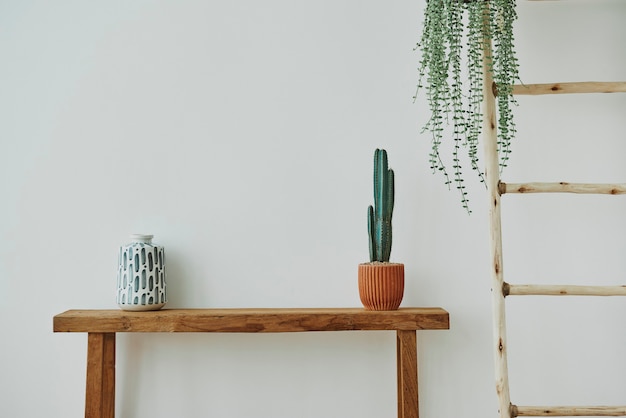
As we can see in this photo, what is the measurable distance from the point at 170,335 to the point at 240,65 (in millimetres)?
932

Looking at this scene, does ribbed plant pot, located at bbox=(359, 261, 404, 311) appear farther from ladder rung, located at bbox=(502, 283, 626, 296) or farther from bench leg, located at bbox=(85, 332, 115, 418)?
bench leg, located at bbox=(85, 332, 115, 418)

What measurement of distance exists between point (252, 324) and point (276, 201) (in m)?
0.46

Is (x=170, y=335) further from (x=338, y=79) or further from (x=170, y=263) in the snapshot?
(x=338, y=79)

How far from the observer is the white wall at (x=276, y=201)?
2174mm

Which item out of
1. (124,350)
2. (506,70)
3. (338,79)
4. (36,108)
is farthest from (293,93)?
(124,350)

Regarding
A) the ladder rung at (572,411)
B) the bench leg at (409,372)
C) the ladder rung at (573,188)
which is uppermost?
the ladder rung at (573,188)

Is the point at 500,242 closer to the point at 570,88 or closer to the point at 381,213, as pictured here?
the point at 381,213

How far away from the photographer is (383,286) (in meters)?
2.00

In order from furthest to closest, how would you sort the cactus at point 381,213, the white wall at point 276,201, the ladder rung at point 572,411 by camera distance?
1. the white wall at point 276,201
2. the cactus at point 381,213
3. the ladder rung at point 572,411

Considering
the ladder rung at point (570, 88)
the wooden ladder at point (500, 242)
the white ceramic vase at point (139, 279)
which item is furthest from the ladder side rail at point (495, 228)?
the white ceramic vase at point (139, 279)

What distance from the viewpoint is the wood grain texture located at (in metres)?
1.95

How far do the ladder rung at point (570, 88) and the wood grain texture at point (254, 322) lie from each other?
29.6 inches

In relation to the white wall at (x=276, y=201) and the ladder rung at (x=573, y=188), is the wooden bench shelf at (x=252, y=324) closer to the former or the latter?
the white wall at (x=276, y=201)

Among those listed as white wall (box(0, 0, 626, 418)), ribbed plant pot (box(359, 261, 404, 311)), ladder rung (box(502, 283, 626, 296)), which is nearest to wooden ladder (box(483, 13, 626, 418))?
ladder rung (box(502, 283, 626, 296))
